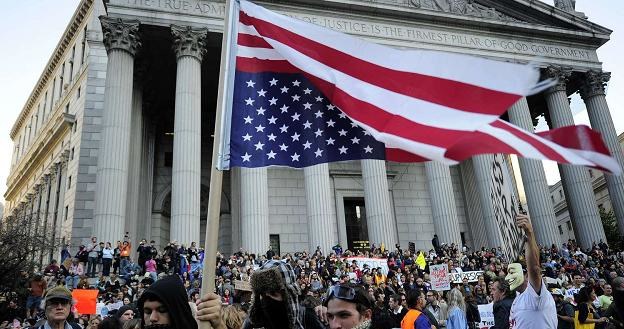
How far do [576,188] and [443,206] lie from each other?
9686 millimetres

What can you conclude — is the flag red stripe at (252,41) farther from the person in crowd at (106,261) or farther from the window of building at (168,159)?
the window of building at (168,159)

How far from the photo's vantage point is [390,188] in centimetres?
3628

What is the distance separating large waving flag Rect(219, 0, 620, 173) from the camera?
354cm

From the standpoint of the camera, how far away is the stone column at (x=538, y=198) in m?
30.9

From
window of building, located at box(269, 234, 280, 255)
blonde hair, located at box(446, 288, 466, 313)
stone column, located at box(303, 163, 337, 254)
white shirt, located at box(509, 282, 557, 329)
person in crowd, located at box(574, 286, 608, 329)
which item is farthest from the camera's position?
window of building, located at box(269, 234, 280, 255)

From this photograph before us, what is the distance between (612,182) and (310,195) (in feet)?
68.0

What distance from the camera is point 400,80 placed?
4.71m

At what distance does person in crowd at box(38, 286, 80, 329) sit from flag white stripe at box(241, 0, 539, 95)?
3.66m

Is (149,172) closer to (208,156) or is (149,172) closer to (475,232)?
(208,156)

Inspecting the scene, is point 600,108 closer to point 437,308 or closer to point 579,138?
point 437,308

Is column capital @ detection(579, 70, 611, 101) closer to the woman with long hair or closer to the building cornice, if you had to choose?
the woman with long hair

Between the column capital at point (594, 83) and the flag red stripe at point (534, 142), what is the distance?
36376 millimetres

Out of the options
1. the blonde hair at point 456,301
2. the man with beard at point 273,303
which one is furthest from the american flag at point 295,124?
the blonde hair at point 456,301

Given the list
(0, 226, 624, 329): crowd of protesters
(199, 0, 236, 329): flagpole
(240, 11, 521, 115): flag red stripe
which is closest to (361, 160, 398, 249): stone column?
(0, 226, 624, 329): crowd of protesters
